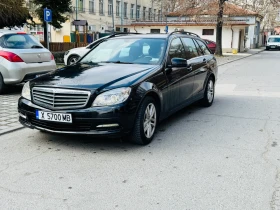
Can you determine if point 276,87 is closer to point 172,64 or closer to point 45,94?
point 172,64

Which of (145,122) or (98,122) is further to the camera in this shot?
(145,122)

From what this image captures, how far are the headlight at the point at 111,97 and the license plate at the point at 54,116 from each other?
0.39 meters

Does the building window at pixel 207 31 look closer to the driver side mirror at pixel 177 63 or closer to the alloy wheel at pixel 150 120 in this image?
the driver side mirror at pixel 177 63

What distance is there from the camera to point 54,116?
4730 millimetres

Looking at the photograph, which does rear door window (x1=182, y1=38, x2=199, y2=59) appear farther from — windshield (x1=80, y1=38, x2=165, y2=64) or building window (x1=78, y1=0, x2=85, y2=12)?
building window (x1=78, y1=0, x2=85, y2=12)

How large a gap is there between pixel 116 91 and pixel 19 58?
4773 mm

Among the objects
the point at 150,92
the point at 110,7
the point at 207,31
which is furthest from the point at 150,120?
the point at 110,7

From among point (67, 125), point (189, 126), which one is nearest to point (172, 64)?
point (189, 126)

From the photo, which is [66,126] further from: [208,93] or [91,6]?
[91,6]

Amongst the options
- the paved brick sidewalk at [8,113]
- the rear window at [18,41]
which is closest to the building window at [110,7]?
the rear window at [18,41]

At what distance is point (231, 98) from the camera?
947 cm

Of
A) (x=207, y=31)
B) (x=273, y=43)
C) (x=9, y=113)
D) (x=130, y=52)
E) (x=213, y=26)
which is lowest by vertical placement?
(x=9, y=113)

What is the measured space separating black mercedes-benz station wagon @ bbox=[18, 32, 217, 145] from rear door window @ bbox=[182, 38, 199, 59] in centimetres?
22

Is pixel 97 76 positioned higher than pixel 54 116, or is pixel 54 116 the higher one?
pixel 97 76
